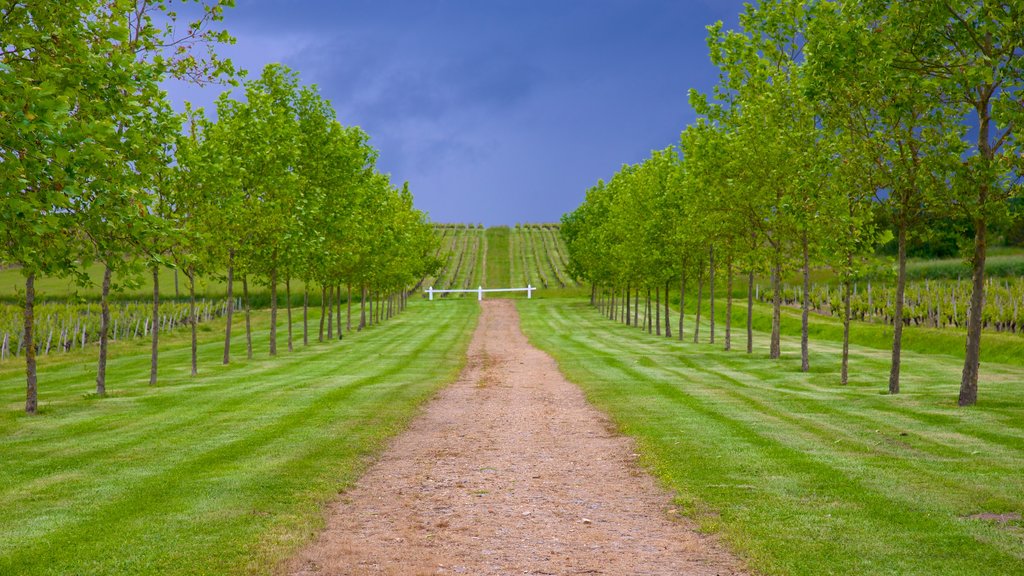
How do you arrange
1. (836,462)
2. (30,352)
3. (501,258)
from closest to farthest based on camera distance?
(836,462) < (30,352) < (501,258)

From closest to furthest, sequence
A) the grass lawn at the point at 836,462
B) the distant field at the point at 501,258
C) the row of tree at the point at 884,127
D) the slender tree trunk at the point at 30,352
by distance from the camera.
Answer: the grass lawn at the point at 836,462 < the row of tree at the point at 884,127 < the slender tree trunk at the point at 30,352 < the distant field at the point at 501,258

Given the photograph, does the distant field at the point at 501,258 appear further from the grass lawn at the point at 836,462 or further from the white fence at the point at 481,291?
the grass lawn at the point at 836,462

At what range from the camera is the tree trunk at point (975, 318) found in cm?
2117

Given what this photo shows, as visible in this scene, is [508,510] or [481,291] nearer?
[508,510]

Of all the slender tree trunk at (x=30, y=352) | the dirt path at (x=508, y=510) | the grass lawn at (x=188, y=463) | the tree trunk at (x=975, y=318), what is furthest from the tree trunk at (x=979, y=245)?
the slender tree trunk at (x=30, y=352)

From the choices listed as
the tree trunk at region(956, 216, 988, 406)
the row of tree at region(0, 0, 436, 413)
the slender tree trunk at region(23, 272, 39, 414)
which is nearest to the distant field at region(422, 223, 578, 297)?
the row of tree at region(0, 0, 436, 413)

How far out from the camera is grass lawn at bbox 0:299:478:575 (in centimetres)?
1061

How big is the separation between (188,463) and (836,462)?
1124 centimetres

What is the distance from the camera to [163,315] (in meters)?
72.8

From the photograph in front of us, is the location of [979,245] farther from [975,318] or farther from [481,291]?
[481,291]

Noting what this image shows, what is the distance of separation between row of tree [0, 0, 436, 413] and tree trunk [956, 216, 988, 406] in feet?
56.6

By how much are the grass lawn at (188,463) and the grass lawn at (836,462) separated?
18.6ft

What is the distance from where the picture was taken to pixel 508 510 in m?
12.6

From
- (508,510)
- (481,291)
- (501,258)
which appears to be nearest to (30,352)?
(508,510)
